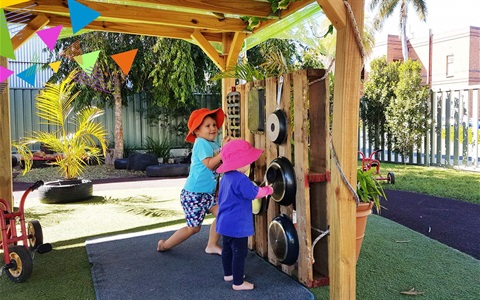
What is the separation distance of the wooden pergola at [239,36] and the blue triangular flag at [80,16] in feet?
4.46

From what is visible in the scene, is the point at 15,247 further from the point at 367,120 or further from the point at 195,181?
the point at 367,120

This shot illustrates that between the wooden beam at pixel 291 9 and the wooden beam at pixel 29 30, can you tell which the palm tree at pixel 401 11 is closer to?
the wooden beam at pixel 291 9

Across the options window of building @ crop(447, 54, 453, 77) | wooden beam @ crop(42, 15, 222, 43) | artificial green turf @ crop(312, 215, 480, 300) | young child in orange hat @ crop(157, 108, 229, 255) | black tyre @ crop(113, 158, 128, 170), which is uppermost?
window of building @ crop(447, 54, 453, 77)

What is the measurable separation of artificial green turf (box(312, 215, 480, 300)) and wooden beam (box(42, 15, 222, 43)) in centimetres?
367

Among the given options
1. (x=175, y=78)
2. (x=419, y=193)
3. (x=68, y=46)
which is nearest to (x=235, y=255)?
(x=419, y=193)

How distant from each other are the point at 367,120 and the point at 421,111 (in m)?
2.00

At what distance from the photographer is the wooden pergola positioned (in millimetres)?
2742

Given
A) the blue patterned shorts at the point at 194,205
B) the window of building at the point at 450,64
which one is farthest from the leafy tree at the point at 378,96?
the window of building at the point at 450,64

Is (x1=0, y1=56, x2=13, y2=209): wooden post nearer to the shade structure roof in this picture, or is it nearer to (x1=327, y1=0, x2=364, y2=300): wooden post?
the shade structure roof

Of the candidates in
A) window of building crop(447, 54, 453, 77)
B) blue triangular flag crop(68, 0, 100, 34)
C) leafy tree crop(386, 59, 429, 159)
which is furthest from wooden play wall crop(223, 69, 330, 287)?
window of building crop(447, 54, 453, 77)

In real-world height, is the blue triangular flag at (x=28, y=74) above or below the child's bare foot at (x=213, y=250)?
above

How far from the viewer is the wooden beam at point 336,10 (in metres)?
2.64

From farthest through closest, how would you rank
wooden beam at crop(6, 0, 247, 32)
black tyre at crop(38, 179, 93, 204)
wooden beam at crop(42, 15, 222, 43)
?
black tyre at crop(38, 179, 93, 204)
wooden beam at crop(42, 15, 222, 43)
wooden beam at crop(6, 0, 247, 32)

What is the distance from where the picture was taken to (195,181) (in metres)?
4.01
